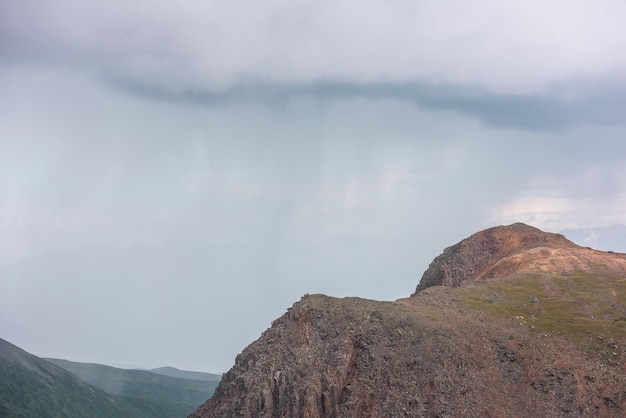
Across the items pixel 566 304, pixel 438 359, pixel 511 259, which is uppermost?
pixel 511 259

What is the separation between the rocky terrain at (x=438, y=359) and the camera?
111875 mm

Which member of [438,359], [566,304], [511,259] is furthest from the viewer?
[511,259]

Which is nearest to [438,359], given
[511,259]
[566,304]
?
[566,304]

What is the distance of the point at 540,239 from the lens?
19450cm

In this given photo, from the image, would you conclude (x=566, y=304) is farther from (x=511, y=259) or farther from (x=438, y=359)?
(x=438, y=359)

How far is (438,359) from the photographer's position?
386 ft

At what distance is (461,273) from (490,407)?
80251 millimetres

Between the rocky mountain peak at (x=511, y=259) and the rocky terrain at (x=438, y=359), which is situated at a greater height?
the rocky mountain peak at (x=511, y=259)

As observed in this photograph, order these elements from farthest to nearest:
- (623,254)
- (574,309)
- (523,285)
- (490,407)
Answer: (623,254)
(523,285)
(574,309)
(490,407)

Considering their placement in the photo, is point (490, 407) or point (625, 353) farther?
point (625, 353)

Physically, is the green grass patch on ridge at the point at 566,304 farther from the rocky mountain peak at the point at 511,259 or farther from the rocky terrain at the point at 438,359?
the rocky mountain peak at the point at 511,259

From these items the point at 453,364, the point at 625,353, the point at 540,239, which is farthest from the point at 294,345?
the point at 540,239

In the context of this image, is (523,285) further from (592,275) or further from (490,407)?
(490,407)

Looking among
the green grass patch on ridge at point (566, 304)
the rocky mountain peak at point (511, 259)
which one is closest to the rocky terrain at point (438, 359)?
the green grass patch on ridge at point (566, 304)
